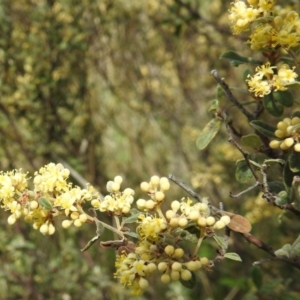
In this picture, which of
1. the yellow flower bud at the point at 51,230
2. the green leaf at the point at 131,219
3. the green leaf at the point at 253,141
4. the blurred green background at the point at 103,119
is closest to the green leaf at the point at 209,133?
the green leaf at the point at 253,141

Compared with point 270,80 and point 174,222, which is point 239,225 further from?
point 270,80

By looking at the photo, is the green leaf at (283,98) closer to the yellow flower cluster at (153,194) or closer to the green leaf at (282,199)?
the green leaf at (282,199)

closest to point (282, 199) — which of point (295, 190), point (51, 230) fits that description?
point (295, 190)

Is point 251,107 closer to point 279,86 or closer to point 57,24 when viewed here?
point 57,24

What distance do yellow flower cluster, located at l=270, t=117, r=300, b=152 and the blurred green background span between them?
578 millimetres

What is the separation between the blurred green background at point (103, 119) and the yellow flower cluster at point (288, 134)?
578mm

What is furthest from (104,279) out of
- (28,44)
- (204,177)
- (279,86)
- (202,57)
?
(202,57)

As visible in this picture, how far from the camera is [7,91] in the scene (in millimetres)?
2135

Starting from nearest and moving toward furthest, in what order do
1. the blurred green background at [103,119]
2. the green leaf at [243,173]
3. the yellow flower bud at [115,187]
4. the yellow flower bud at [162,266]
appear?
1. the yellow flower bud at [162,266]
2. the yellow flower bud at [115,187]
3. the green leaf at [243,173]
4. the blurred green background at [103,119]

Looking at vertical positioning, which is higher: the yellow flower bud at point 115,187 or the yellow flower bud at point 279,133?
the yellow flower bud at point 279,133

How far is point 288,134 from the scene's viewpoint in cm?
105

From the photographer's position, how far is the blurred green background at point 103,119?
215 centimetres

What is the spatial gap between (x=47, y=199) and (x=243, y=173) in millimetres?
430

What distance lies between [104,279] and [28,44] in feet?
3.29
